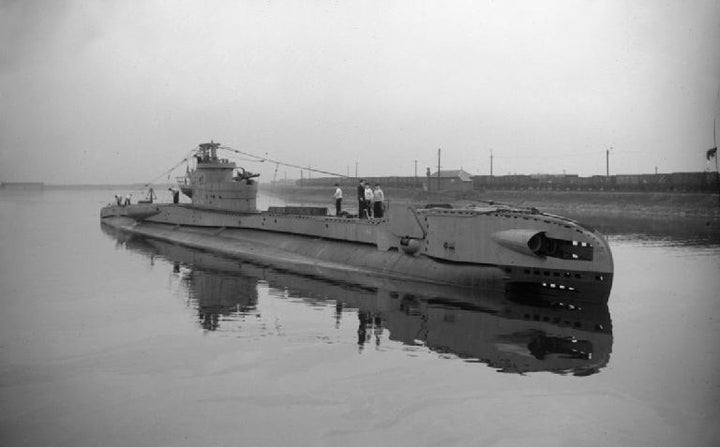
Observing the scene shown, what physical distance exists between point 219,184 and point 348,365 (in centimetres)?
2418

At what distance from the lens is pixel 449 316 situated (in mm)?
17516

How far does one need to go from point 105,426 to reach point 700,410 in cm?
988

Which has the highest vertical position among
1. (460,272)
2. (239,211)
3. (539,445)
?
(239,211)

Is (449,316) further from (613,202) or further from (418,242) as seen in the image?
(613,202)

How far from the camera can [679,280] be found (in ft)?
79.4

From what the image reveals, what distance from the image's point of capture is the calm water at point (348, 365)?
969cm

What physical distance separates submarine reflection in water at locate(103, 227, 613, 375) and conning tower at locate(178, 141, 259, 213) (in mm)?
9549

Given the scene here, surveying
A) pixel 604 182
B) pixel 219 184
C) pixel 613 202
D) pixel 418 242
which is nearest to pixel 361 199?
pixel 418 242

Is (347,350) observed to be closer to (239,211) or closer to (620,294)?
(620,294)

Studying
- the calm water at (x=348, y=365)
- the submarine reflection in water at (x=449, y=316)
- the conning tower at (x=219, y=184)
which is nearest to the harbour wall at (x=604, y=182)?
the conning tower at (x=219, y=184)

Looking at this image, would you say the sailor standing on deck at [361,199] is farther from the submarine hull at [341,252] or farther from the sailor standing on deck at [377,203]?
the submarine hull at [341,252]

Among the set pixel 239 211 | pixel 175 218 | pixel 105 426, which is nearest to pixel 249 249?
pixel 239 211

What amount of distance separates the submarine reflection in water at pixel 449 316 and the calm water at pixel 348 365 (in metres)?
0.08

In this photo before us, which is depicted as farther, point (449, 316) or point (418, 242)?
point (418, 242)
